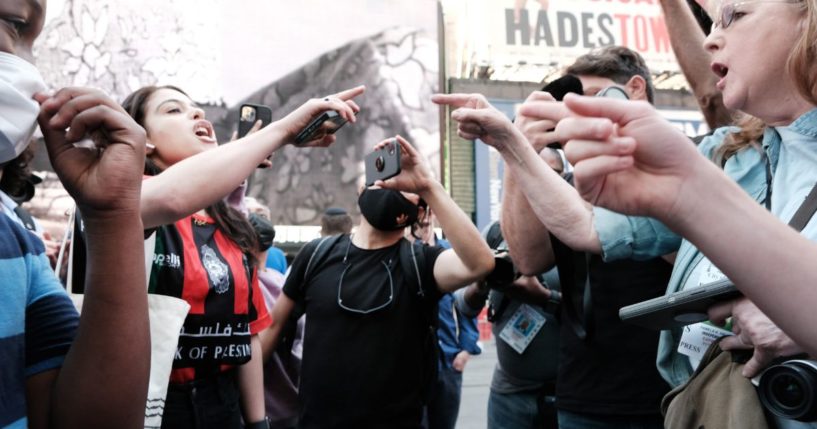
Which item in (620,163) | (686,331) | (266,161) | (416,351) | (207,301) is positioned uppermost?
(620,163)

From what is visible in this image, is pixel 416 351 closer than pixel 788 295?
No

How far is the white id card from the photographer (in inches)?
58.8

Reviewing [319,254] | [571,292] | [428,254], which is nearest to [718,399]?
[571,292]

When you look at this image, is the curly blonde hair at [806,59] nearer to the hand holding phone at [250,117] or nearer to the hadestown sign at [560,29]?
the hand holding phone at [250,117]

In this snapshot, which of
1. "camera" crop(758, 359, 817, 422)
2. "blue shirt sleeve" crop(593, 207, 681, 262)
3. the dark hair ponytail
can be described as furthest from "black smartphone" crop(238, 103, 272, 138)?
"camera" crop(758, 359, 817, 422)

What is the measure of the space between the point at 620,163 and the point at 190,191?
1.33m

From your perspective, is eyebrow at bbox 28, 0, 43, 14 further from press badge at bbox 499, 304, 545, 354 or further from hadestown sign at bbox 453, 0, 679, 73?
hadestown sign at bbox 453, 0, 679, 73

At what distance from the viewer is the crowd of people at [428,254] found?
3.10ft

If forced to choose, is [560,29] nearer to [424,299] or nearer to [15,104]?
[424,299]

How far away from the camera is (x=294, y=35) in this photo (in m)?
18.9

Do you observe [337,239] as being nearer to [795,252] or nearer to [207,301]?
[207,301]

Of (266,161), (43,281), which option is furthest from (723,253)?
(266,161)

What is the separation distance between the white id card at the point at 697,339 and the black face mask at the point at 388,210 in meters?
1.74

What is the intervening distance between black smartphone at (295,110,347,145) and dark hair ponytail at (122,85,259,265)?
60 centimetres
